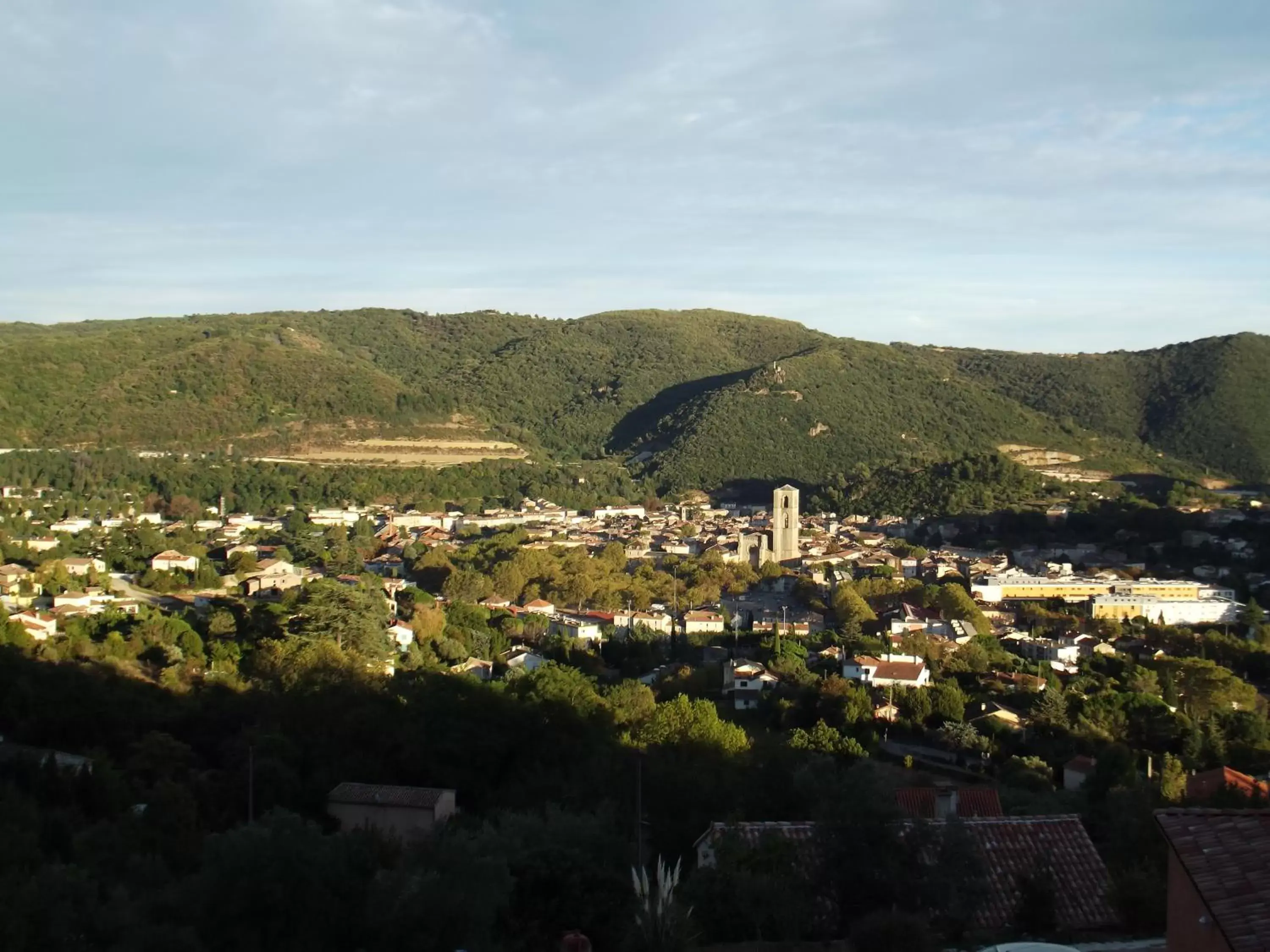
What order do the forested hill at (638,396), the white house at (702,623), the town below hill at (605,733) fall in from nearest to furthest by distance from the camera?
→ the town below hill at (605,733) → the white house at (702,623) → the forested hill at (638,396)

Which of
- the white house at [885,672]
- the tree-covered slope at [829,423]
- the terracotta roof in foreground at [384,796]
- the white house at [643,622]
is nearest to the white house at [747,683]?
the white house at [885,672]

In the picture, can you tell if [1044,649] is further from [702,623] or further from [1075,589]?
[1075,589]

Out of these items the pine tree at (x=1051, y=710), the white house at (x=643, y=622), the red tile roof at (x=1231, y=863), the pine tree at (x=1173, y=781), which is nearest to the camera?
the red tile roof at (x=1231, y=863)

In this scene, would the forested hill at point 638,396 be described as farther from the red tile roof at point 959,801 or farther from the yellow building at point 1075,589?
the red tile roof at point 959,801

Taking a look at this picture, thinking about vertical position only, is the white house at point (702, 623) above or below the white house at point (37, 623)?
below

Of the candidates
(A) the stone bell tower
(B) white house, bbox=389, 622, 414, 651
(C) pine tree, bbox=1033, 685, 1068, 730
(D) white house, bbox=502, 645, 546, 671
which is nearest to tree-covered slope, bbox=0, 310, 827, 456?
(A) the stone bell tower
